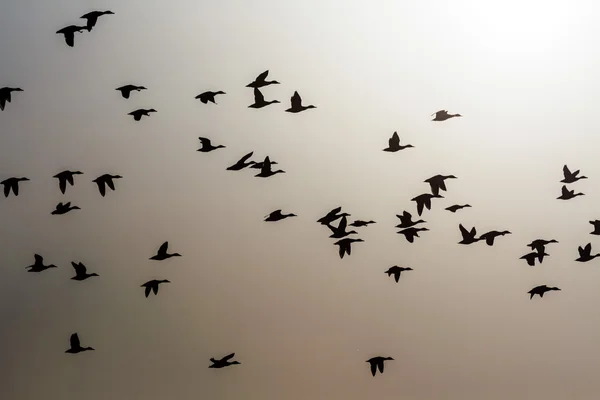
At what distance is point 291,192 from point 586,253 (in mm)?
1037

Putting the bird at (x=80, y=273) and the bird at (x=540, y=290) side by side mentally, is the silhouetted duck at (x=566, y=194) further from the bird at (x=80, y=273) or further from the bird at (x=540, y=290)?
the bird at (x=80, y=273)

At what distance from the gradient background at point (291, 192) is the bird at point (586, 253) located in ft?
0.08

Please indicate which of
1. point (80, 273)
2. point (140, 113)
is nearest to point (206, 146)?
point (140, 113)

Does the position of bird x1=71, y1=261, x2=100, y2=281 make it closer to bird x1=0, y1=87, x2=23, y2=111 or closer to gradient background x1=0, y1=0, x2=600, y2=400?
gradient background x1=0, y1=0, x2=600, y2=400

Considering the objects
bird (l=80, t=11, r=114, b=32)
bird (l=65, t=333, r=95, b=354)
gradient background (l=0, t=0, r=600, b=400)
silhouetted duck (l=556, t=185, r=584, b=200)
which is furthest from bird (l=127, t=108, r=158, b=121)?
silhouetted duck (l=556, t=185, r=584, b=200)

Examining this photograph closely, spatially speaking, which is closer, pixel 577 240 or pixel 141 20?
pixel 141 20

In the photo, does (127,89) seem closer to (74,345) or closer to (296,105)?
(296,105)

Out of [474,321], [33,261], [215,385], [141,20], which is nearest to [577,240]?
[474,321]

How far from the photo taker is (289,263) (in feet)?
5.97

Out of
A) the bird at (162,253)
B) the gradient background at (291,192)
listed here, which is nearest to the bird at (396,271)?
the gradient background at (291,192)

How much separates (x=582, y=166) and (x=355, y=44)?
88cm

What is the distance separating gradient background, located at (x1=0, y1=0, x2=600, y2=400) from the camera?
5.79 feet

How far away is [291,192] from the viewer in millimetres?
1810

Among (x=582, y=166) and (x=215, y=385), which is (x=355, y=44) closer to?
(x=582, y=166)
